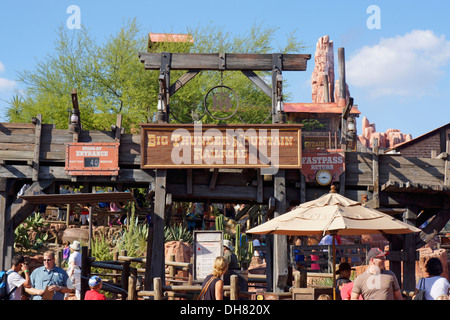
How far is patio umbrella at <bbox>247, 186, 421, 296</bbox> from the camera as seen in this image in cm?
855

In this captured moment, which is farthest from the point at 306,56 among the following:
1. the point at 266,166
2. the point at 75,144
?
the point at 75,144

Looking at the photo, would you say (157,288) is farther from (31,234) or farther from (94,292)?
(31,234)

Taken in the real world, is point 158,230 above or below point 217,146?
below

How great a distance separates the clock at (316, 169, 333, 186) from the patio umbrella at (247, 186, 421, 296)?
5776mm

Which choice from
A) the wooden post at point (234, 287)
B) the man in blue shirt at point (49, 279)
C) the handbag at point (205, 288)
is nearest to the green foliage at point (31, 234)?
the man in blue shirt at point (49, 279)

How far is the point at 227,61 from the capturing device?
607 inches

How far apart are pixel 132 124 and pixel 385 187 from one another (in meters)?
15.1

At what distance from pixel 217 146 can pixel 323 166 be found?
9.14 ft

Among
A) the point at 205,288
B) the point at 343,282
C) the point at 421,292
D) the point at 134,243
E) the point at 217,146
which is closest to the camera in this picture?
the point at 421,292

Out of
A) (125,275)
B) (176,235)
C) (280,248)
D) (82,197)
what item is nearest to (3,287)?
(82,197)
